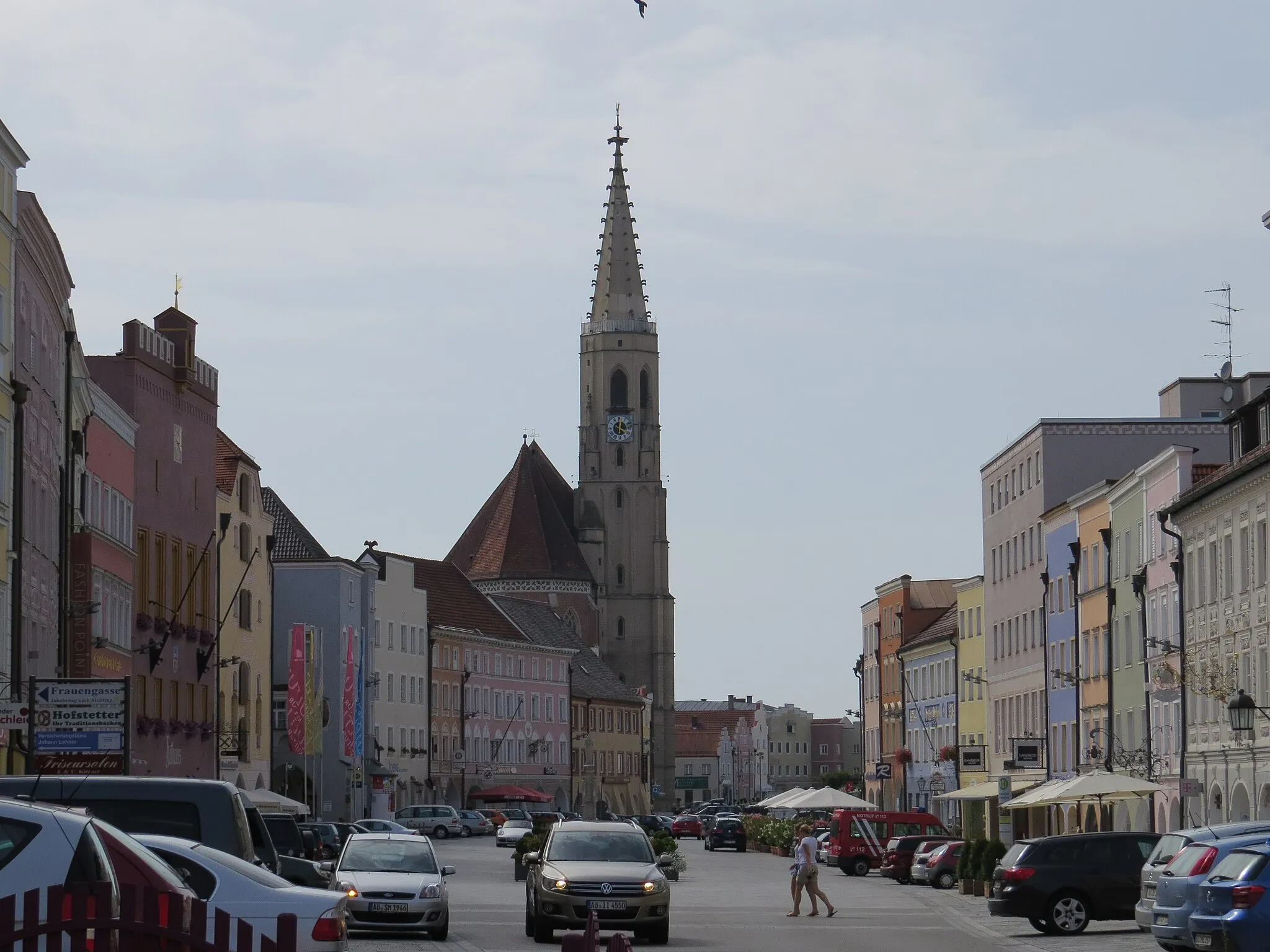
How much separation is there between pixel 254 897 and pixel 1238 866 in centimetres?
1041

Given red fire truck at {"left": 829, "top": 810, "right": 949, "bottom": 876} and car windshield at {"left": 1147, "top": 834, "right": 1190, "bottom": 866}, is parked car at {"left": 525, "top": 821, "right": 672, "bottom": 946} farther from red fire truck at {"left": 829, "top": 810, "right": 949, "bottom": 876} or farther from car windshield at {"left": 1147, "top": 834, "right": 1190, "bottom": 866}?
red fire truck at {"left": 829, "top": 810, "right": 949, "bottom": 876}

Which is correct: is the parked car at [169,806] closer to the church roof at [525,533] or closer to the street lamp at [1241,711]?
the street lamp at [1241,711]

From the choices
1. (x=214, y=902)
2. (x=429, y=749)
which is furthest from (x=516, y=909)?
(x=429, y=749)

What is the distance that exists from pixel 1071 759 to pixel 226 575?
1145 inches

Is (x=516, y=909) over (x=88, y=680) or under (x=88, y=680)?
under

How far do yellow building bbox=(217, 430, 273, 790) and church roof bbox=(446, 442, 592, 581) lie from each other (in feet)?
261

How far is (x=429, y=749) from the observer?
397 ft

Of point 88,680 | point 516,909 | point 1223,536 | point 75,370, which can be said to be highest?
point 75,370

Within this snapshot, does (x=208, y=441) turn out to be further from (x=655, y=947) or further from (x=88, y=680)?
(x=655, y=947)

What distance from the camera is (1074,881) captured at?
3397 centimetres

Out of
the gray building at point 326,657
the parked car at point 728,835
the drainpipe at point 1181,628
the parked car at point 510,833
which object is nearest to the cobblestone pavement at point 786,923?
the drainpipe at point 1181,628

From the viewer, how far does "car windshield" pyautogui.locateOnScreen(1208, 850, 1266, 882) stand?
72.2 ft

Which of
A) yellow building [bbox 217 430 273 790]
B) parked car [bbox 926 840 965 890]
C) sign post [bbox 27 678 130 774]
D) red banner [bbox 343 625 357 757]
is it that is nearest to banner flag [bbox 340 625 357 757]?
red banner [bbox 343 625 357 757]

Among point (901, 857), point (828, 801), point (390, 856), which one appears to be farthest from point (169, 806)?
point (828, 801)
